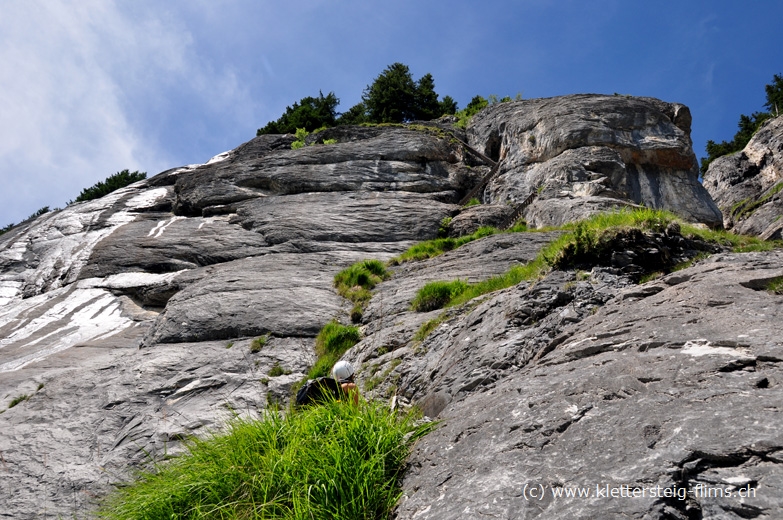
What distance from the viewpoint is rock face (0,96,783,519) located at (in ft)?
13.4

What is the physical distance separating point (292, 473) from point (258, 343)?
7.11 metres

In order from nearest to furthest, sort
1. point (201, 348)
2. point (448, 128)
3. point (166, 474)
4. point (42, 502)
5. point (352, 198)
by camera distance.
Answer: point (166, 474) → point (42, 502) → point (201, 348) → point (352, 198) → point (448, 128)

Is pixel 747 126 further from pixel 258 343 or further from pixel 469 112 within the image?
pixel 258 343

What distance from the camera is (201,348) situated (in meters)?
12.2

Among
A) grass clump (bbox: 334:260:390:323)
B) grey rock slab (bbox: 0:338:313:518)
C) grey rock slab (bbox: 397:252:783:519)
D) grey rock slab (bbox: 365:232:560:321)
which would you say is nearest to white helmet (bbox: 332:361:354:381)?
grey rock slab (bbox: 0:338:313:518)

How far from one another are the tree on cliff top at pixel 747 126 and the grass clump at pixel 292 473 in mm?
51390

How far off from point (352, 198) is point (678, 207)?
10614 mm

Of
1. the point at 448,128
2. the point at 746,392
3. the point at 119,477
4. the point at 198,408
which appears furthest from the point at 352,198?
the point at 746,392

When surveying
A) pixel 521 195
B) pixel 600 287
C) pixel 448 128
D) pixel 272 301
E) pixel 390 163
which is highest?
pixel 448 128

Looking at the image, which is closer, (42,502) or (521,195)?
(42,502)

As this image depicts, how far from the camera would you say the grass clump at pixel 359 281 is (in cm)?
1342

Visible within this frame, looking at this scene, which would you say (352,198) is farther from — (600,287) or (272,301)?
(600,287)

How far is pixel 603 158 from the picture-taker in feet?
65.3

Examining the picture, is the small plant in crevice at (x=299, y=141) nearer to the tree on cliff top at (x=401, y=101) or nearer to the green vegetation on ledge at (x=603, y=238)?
the tree on cliff top at (x=401, y=101)
